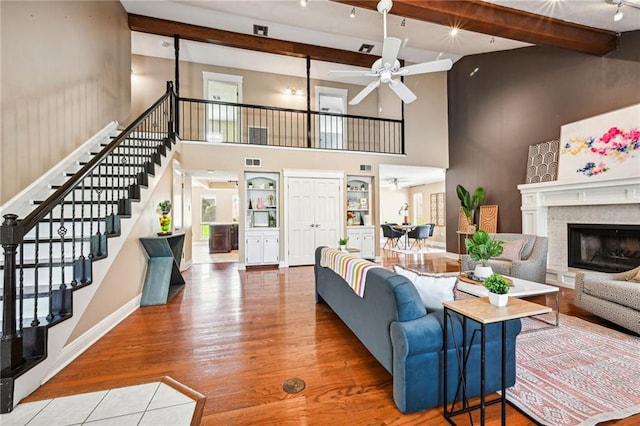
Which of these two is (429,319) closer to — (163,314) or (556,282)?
(163,314)

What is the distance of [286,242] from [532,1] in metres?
5.77

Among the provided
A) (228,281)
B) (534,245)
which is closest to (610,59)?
(534,245)

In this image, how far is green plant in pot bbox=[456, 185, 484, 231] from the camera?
6.18 m

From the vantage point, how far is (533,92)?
5230 millimetres

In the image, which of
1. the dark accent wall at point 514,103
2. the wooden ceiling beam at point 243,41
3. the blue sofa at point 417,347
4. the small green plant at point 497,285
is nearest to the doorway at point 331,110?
the wooden ceiling beam at point 243,41

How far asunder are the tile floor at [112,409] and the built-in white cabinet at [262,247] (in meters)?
4.27

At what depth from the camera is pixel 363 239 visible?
687 centimetres

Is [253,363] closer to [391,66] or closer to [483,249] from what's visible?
[483,249]

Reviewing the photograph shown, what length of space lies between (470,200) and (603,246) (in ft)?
8.01

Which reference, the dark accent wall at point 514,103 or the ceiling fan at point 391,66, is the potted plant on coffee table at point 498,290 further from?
the dark accent wall at point 514,103

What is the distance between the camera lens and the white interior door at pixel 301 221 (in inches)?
247

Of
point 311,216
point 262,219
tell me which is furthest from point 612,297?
point 262,219

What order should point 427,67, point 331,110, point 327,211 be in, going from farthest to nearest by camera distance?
point 331,110 → point 327,211 → point 427,67

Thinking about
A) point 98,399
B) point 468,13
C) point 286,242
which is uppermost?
point 468,13
